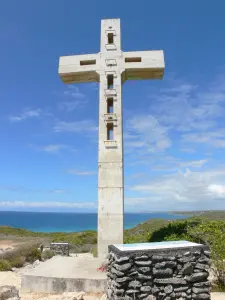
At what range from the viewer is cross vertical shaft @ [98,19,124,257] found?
10.3 meters

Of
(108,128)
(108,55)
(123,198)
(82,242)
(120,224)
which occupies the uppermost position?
(108,55)

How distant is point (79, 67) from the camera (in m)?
11.8

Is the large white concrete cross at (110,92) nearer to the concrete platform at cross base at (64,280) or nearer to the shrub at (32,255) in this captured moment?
the concrete platform at cross base at (64,280)

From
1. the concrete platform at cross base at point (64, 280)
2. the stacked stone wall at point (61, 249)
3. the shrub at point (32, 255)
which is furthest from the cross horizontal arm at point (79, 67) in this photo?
the stacked stone wall at point (61, 249)

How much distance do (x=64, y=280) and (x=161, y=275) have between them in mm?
3109

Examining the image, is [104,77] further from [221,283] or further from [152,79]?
[221,283]

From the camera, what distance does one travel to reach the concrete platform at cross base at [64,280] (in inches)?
302

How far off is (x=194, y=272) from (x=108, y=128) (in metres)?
6.55

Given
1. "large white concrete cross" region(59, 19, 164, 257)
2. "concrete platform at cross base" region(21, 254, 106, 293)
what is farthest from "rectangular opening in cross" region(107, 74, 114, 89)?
"concrete platform at cross base" region(21, 254, 106, 293)

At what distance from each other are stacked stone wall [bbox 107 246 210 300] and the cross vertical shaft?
428 cm

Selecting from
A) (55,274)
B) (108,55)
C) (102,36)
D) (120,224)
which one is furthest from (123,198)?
(102,36)

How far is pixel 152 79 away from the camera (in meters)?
12.2

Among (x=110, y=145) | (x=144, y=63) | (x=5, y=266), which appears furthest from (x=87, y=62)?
(x=5, y=266)

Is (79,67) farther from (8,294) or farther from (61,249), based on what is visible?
(61,249)
